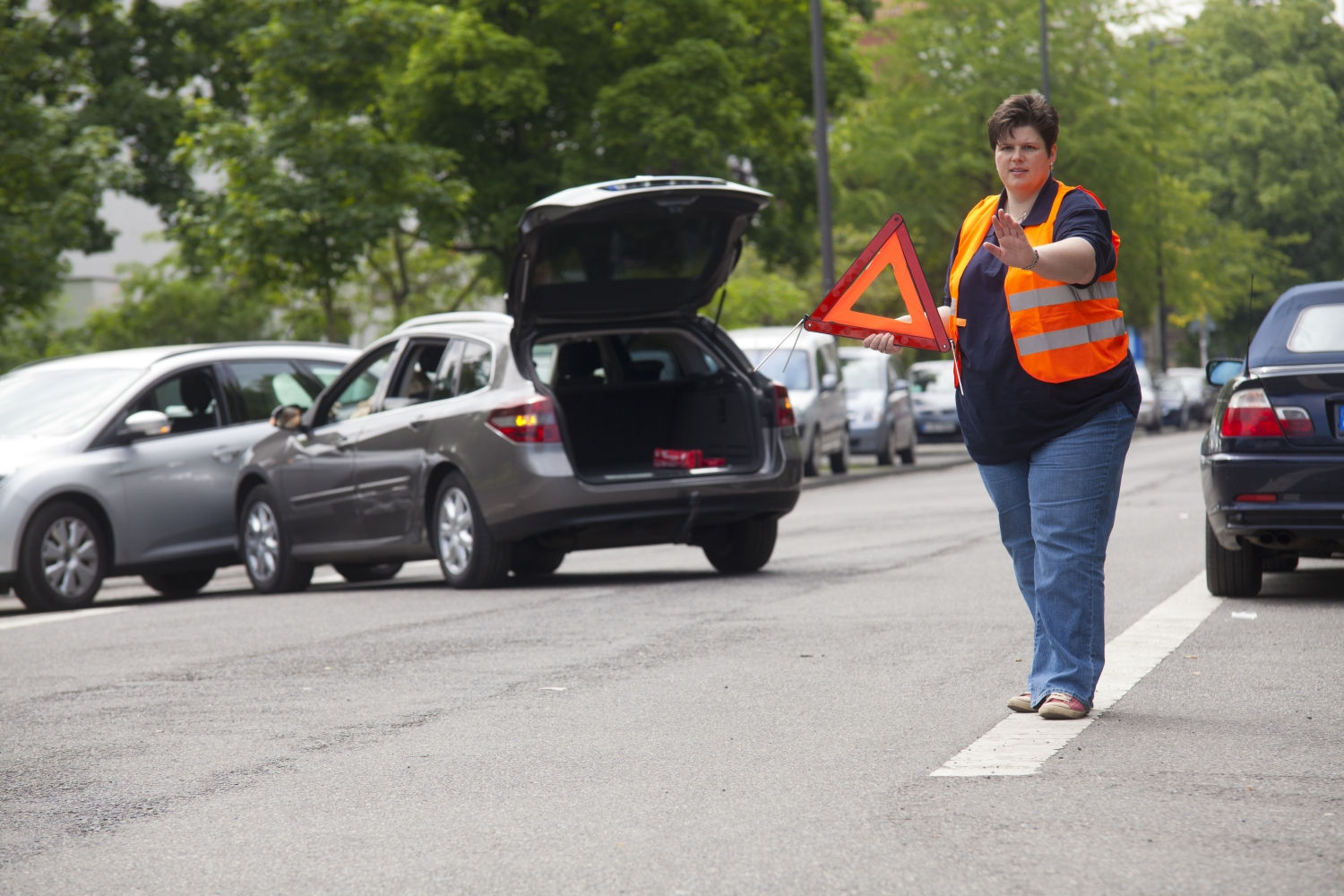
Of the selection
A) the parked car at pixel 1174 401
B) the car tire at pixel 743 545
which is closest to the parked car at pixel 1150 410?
the parked car at pixel 1174 401

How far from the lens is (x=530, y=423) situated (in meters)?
10.5

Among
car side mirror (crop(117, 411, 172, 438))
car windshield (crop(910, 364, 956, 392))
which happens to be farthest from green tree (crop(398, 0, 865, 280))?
car side mirror (crop(117, 411, 172, 438))

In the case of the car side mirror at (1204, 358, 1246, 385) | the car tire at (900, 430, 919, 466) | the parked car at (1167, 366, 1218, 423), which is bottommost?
the parked car at (1167, 366, 1218, 423)

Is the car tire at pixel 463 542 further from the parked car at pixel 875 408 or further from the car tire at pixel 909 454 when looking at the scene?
the car tire at pixel 909 454

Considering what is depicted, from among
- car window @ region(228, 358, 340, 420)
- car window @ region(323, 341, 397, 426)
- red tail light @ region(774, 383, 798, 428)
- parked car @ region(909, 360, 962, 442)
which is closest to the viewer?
red tail light @ region(774, 383, 798, 428)

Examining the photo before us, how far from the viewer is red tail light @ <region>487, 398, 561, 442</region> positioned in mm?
10539

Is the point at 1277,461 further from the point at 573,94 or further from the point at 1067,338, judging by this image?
the point at 573,94

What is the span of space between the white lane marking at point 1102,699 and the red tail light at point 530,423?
3.40m

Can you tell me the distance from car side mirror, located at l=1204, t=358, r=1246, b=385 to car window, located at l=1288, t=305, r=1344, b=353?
0.28 meters

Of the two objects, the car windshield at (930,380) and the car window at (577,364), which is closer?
the car window at (577,364)

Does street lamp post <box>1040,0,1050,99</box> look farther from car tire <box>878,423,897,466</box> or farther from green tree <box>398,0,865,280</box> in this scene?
car tire <box>878,423,897,466</box>

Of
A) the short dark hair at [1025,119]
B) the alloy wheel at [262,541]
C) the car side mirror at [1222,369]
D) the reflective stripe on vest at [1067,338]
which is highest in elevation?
the short dark hair at [1025,119]

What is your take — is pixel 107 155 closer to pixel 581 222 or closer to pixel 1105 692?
pixel 581 222

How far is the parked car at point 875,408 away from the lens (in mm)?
28406
